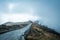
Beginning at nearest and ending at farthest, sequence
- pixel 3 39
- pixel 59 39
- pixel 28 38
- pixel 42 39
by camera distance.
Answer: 1. pixel 3 39
2. pixel 28 38
3. pixel 42 39
4. pixel 59 39

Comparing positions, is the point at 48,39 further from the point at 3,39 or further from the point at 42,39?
the point at 3,39

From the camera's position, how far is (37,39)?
16.6 metres

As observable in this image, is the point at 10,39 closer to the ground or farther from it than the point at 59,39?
farther from it

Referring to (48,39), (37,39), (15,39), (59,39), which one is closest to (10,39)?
(15,39)

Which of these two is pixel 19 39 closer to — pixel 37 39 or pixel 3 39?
pixel 3 39

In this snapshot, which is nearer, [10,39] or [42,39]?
[10,39]

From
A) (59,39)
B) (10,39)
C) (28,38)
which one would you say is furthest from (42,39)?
(10,39)

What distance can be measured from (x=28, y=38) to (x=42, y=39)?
2.53 metres

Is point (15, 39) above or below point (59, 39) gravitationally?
above

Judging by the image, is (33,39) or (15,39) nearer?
(15,39)

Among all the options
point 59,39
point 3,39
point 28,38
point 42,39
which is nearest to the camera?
point 3,39

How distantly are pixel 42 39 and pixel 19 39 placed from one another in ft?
15.9

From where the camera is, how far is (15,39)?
44.9 feet

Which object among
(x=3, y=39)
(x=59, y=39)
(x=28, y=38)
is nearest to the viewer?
(x=3, y=39)
